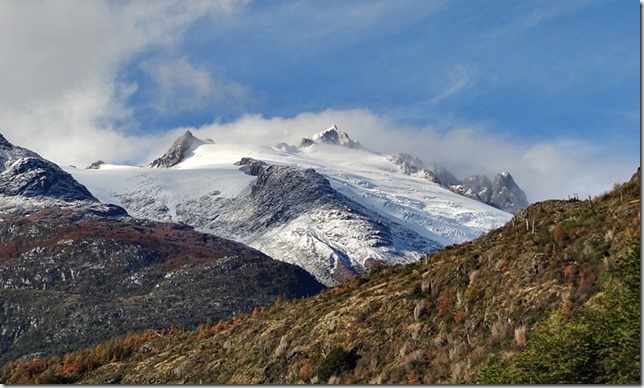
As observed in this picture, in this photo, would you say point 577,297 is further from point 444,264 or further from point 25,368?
point 25,368

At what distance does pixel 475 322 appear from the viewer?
5872 centimetres

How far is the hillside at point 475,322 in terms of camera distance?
42844mm

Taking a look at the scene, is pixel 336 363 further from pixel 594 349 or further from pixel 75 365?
pixel 75 365

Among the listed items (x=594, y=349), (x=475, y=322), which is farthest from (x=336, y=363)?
(x=594, y=349)

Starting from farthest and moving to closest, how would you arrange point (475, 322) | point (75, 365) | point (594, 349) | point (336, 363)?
point (75, 365), point (336, 363), point (475, 322), point (594, 349)

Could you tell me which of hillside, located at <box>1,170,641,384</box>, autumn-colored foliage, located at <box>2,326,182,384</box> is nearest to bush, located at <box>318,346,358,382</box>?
hillside, located at <box>1,170,641,384</box>

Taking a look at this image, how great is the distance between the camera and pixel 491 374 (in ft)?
148

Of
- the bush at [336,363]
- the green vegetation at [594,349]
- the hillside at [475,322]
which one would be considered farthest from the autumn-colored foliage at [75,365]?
the green vegetation at [594,349]

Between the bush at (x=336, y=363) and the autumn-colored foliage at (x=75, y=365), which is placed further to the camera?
the autumn-colored foliage at (x=75, y=365)

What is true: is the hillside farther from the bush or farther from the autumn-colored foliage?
the autumn-colored foliage

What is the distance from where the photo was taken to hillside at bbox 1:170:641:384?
4284 cm

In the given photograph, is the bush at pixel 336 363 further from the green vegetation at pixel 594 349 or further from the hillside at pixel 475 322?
the green vegetation at pixel 594 349

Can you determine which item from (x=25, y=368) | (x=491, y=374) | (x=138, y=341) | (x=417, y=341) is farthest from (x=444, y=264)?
(x=25, y=368)

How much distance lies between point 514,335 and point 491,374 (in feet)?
31.1
